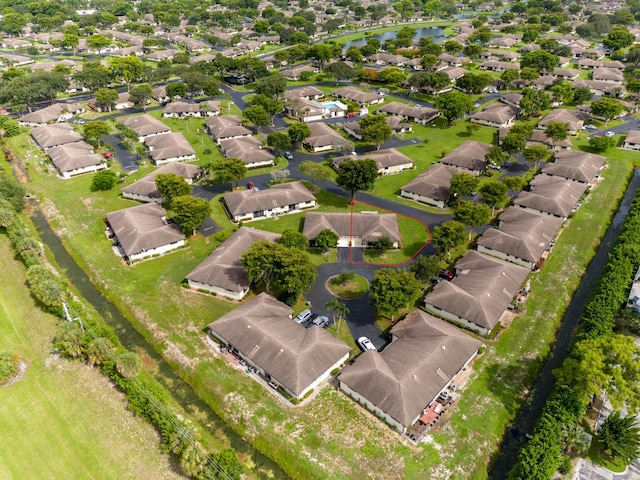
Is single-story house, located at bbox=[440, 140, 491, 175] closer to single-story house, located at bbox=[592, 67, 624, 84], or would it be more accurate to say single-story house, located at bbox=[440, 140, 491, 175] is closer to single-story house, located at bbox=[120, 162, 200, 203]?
single-story house, located at bbox=[120, 162, 200, 203]

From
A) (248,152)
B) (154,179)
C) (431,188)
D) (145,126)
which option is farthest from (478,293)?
(145,126)

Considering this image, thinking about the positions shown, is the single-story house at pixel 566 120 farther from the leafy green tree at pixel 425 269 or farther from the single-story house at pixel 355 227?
the leafy green tree at pixel 425 269

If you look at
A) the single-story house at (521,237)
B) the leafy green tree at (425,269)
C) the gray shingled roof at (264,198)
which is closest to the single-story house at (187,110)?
the gray shingled roof at (264,198)

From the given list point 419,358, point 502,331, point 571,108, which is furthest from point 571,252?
point 571,108

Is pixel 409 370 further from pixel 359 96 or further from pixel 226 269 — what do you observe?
pixel 359 96

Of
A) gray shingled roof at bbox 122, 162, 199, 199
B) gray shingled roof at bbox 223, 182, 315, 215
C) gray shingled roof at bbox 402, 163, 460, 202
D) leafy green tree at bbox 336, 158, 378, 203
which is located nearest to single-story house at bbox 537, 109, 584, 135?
Result: gray shingled roof at bbox 402, 163, 460, 202
